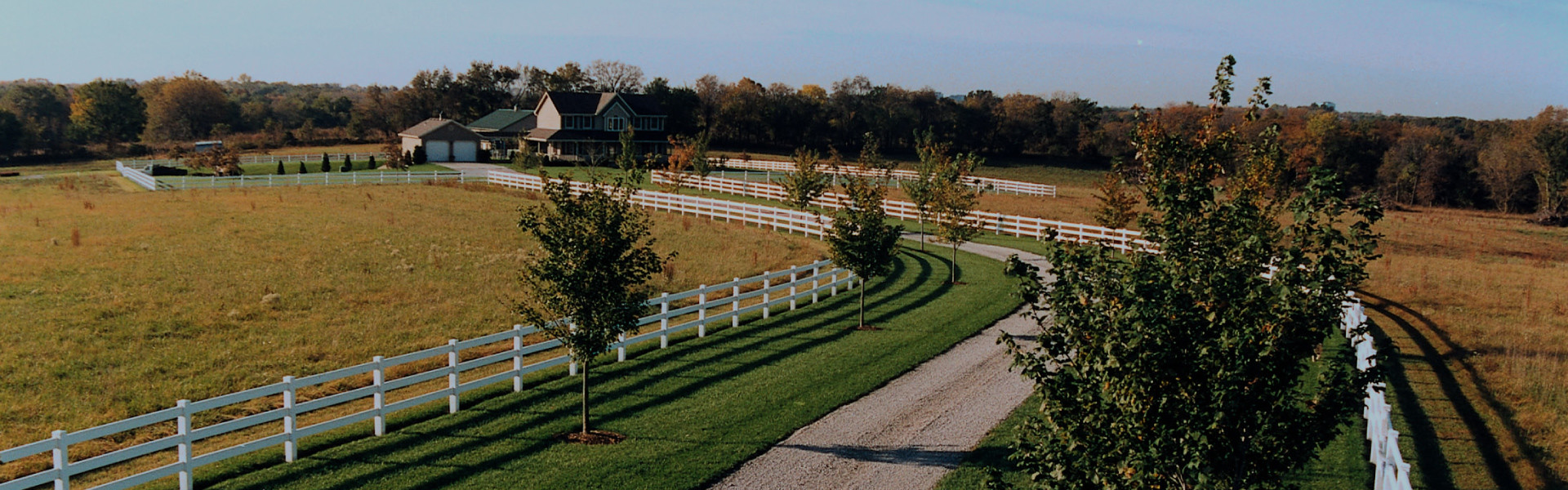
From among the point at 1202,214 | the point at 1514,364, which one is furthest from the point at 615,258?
the point at 1514,364

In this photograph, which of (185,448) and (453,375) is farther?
(453,375)

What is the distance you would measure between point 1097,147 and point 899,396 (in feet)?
304

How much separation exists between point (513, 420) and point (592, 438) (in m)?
1.49

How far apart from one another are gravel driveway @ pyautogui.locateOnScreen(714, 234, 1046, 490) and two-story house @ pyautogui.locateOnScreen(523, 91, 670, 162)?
61.9 m

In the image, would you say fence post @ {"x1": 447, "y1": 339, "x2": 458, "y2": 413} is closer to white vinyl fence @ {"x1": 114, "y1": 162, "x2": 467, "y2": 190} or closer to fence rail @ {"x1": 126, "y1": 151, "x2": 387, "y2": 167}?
white vinyl fence @ {"x1": 114, "y1": 162, "x2": 467, "y2": 190}

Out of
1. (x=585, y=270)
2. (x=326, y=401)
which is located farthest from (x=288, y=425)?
(x=585, y=270)

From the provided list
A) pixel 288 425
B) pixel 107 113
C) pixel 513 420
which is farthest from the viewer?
pixel 107 113

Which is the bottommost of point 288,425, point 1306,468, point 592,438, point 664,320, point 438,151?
point 592,438

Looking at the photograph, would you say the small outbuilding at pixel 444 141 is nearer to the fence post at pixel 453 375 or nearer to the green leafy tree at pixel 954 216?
the green leafy tree at pixel 954 216

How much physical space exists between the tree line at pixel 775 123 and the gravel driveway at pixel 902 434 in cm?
7302

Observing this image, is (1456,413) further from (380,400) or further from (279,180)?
(279,180)

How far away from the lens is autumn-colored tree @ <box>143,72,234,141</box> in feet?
339

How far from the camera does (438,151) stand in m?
75.3

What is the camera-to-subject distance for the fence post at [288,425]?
12.4 meters
